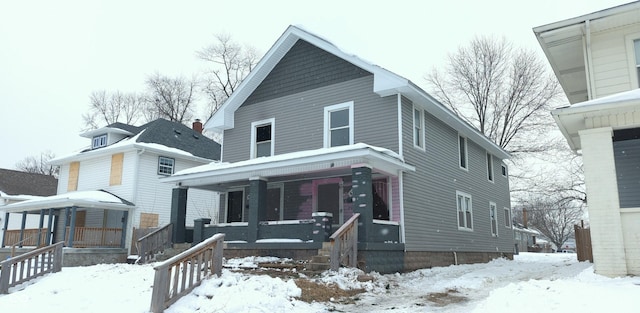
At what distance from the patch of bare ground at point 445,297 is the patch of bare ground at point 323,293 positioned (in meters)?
1.51

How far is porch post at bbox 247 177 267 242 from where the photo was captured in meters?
14.4

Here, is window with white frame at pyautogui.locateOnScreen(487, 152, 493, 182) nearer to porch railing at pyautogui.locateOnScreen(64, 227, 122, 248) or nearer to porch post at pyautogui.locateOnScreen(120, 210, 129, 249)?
porch post at pyautogui.locateOnScreen(120, 210, 129, 249)

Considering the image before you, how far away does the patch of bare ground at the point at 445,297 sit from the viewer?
29.4 ft

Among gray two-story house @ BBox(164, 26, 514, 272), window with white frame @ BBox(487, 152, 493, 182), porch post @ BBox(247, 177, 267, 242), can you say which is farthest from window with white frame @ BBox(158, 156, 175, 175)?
window with white frame @ BBox(487, 152, 493, 182)

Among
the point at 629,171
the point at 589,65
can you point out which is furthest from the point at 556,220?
the point at 589,65

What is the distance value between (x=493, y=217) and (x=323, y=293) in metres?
15.4

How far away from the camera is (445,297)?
9.59m

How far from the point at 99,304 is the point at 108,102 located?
42466 millimetres

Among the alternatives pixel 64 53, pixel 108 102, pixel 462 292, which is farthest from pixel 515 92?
pixel 64 53

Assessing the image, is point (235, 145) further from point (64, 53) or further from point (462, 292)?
point (64, 53)

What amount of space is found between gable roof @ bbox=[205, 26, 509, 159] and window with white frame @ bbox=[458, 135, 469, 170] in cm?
26

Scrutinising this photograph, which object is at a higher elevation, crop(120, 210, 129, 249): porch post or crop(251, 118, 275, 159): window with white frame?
crop(251, 118, 275, 159): window with white frame

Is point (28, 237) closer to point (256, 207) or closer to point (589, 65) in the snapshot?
point (256, 207)

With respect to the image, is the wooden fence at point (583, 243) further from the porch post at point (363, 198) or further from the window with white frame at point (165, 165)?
the window with white frame at point (165, 165)
